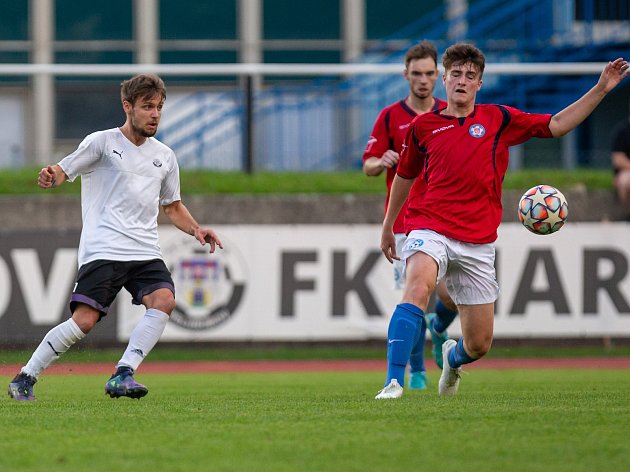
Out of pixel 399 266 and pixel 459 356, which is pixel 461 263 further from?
pixel 399 266

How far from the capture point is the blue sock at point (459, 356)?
8199mm

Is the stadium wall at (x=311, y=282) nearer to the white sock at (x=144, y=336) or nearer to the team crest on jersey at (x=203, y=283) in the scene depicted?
the team crest on jersey at (x=203, y=283)

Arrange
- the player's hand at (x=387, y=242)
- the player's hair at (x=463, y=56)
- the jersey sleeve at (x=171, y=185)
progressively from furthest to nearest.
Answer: the jersey sleeve at (x=171, y=185) → the player's hand at (x=387, y=242) → the player's hair at (x=463, y=56)

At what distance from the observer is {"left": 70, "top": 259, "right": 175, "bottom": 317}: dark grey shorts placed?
26.0ft

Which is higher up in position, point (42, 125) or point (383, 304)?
point (42, 125)

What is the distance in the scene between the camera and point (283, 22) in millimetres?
24750

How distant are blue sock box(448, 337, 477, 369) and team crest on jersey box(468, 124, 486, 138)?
1328 mm

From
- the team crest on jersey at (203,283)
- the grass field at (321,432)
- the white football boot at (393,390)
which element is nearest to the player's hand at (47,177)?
the grass field at (321,432)

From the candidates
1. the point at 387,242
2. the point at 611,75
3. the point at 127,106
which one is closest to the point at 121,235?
the point at 127,106

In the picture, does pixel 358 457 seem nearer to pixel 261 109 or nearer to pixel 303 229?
pixel 303 229

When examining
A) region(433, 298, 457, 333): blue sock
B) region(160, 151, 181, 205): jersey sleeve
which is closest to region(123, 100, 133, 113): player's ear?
region(160, 151, 181, 205): jersey sleeve

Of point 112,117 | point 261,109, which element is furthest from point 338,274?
point 112,117

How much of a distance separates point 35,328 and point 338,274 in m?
3.56

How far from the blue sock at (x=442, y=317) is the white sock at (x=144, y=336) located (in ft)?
8.39
